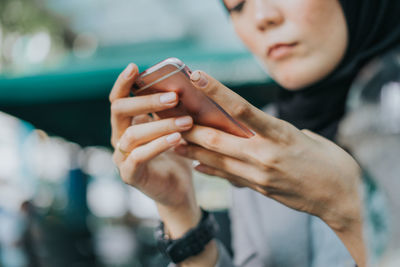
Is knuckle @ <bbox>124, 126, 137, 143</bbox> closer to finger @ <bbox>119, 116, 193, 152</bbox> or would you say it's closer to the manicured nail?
finger @ <bbox>119, 116, 193, 152</bbox>

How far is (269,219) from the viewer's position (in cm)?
74

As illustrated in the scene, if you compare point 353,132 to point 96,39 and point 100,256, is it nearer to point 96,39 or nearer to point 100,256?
point 100,256

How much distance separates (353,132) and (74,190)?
2.28 meters

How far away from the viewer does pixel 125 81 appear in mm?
484

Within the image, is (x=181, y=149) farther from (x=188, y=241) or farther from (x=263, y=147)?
(x=188, y=241)

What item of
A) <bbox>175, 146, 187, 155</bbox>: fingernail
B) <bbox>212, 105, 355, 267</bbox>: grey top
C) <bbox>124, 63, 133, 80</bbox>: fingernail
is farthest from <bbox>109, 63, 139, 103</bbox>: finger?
<bbox>212, 105, 355, 267</bbox>: grey top

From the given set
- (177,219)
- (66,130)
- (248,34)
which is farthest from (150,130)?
(66,130)

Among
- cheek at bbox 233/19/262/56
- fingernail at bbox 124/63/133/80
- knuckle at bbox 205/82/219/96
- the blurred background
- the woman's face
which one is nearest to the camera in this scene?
knuckle at bbox 205/82/219/96

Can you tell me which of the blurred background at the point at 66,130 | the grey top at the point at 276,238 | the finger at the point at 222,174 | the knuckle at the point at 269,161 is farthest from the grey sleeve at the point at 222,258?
the blurred background at the point at 66,130

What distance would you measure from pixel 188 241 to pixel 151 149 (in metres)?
0.26

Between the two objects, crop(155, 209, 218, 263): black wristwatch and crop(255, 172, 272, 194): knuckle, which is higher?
crop(255, 172, 272, 194): knuckle

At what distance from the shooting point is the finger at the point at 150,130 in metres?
0.46

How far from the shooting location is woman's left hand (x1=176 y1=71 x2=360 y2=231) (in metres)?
0.38

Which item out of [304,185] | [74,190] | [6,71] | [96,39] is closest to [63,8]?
[96,39]
